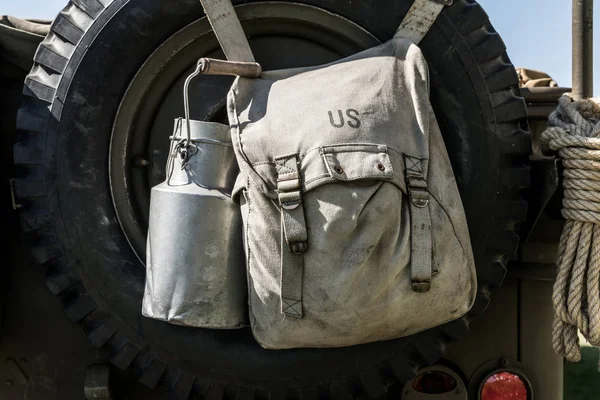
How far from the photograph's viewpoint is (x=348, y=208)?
4.85 ft

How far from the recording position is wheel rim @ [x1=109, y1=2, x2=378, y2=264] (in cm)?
176

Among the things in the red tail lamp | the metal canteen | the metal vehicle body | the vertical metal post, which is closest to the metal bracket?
the metal vehicle body

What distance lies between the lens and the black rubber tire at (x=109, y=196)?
1723mm

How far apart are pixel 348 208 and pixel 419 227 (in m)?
0.17

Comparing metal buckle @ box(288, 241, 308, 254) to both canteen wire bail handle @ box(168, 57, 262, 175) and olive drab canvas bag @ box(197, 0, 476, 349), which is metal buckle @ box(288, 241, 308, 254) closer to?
olive drab canvas bag @ box(197, 0, 476, 349)

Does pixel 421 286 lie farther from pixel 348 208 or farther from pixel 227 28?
pixel 227 28

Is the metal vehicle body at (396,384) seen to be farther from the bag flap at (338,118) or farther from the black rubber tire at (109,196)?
the bag flap at (338,118)

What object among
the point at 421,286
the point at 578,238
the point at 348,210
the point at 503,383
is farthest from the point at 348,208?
the point at 503,383

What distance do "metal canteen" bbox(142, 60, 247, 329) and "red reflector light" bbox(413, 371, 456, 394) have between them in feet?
1.86

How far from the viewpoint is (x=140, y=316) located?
1771mm

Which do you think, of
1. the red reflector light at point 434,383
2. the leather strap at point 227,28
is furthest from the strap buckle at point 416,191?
the red reflector light at point 434,383

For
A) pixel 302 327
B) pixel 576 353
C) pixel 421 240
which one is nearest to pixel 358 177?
pixel 421 240

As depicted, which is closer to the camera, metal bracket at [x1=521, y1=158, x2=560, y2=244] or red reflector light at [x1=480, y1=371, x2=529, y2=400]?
metal bracket at [x1=521, y1=158, x2=560, y2=244]

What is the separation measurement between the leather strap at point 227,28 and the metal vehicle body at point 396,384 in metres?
0.54
